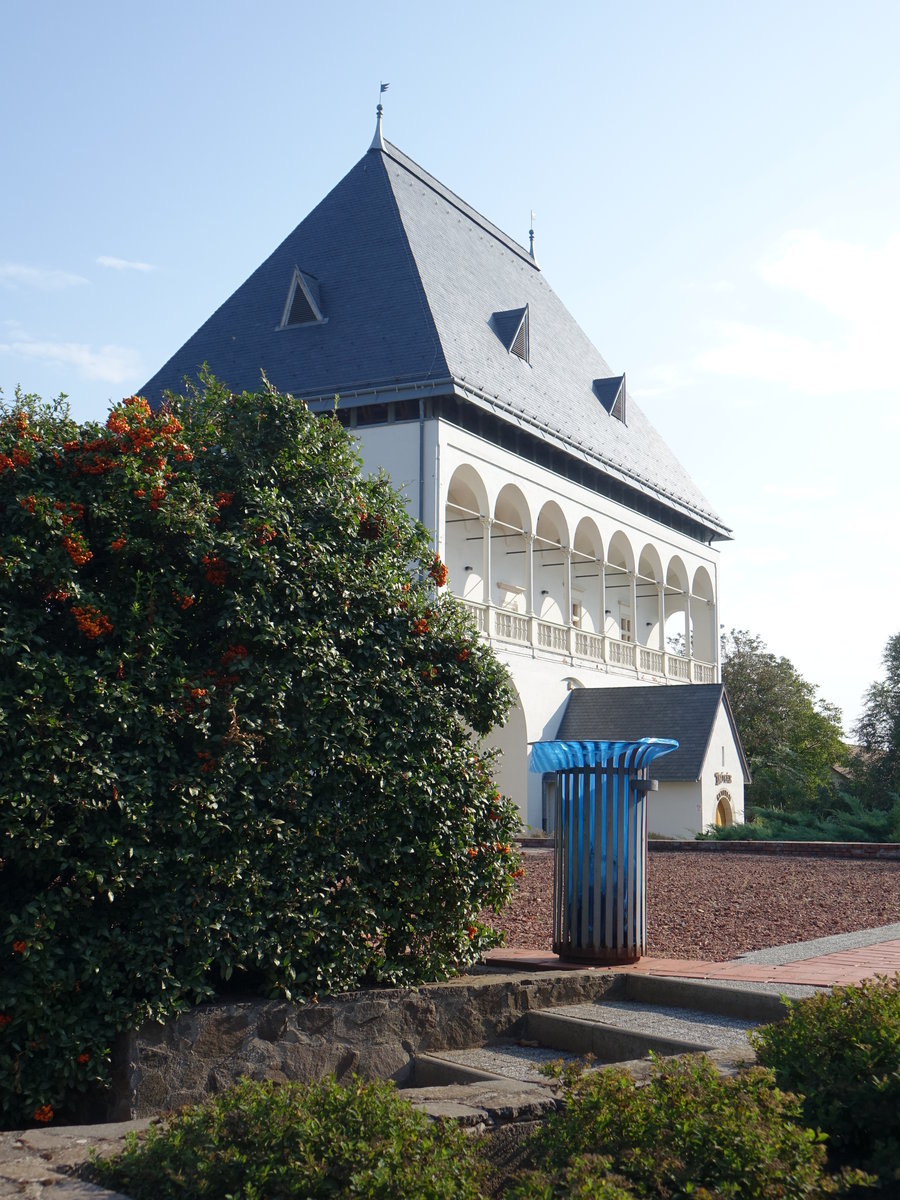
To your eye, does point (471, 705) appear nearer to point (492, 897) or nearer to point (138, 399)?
point (492, 897)

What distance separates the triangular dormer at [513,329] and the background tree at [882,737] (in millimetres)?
14871

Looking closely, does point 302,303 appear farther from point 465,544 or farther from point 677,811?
point 677,811

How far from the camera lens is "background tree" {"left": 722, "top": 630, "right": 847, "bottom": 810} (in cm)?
4872

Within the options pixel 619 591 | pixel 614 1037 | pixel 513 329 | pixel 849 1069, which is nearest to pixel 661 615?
pixel 619 591

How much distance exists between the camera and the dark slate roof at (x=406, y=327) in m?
28.8

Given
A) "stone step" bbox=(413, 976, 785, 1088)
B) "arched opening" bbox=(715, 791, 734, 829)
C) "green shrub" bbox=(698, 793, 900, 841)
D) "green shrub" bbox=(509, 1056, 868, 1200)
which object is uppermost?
"arched opening" bbox=(715, 791, 734, 829)

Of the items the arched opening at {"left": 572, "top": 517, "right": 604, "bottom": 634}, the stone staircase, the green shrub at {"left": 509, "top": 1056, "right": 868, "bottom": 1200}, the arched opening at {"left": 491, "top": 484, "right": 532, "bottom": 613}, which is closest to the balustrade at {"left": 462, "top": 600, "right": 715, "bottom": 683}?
the arched opening at {"left": 572, "top": 517, "right": 604, "bottom": 634}

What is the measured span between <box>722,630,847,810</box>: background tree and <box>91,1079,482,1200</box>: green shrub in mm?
43462

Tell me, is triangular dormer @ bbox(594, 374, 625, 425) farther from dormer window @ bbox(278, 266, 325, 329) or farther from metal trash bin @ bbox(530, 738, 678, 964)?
metal trash bin @ bbox(530, 738, 678, 964)

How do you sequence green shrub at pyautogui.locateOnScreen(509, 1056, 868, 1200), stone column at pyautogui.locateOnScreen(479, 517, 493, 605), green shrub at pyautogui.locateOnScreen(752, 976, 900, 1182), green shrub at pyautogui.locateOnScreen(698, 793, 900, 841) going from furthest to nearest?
stone column at pyautogui.locateOnScreen(479, 517, 493, 605) < green shrub at pyautogui.locateOnScreen(698, 793, 900, 841) < green shrub at pyautogui.locateOnScreen(752, 976, 900, 1182) < green shrub at pyautogui.locateOnScreen(509, 1056, 868, 1200)

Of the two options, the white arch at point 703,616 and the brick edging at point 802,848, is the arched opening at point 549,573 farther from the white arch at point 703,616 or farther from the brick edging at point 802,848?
the brick edging at point 802,848

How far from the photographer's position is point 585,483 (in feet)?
114

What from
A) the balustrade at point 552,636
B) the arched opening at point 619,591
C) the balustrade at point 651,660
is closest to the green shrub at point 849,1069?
the balustrade at point 552,636

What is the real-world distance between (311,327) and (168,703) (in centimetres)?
2663
